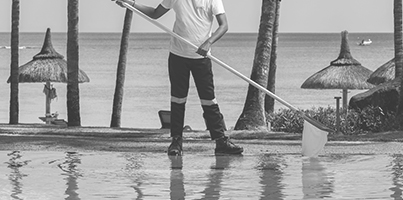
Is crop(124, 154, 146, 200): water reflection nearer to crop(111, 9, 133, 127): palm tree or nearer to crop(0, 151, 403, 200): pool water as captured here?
crop(0, 151, 403, 200): pool water

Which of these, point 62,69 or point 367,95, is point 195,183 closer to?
point 367,95

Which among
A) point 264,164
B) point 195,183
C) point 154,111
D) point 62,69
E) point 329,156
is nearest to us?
point 195,183

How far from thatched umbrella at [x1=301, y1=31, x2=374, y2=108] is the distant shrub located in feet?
20.5

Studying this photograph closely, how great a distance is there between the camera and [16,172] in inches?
361

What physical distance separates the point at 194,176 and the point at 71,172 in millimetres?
1153

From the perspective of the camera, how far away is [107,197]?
307 inches

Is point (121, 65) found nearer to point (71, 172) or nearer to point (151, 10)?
point (151, 10)

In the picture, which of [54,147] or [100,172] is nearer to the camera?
[100,172]

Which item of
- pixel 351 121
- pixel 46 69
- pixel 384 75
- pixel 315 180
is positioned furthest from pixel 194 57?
pixel 46 69

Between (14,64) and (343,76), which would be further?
(343,76)

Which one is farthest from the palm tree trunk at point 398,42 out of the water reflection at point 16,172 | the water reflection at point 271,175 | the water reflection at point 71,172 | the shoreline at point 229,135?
the water reflection at point 16,172

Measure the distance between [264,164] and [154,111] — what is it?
41125 mm

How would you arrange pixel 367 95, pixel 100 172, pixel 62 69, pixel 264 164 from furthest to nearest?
pixel 62 69
pixel 367 95
pixel 264 164
pixel 100 172

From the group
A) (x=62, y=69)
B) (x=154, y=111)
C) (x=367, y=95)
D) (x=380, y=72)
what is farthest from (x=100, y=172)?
(x=154, y=111)
